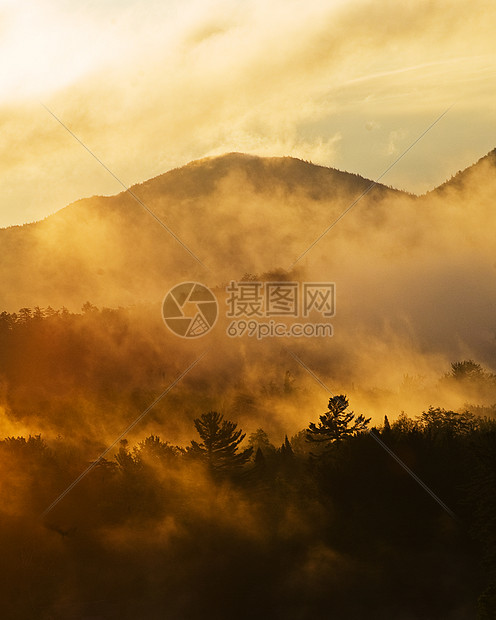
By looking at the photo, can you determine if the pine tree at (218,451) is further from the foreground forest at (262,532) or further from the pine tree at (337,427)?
the pine tree at (337,427)

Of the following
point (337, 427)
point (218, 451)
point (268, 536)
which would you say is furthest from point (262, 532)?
point (337, 427)

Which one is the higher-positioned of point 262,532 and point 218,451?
point 218,451

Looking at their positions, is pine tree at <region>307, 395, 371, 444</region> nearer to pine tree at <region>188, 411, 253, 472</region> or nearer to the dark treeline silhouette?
the dark treeline silhouette

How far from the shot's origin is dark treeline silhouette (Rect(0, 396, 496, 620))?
66.1 metres

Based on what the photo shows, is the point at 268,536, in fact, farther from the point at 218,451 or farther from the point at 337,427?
the point at 337,427

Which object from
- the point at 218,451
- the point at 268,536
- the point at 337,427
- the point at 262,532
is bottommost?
the point at 268,536

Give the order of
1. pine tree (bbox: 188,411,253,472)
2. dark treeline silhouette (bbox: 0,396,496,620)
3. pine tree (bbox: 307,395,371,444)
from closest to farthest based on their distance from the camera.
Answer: dark treeline silhouette (bbox: 0,396,496,620)
pine tree (bbox: 188,411,253,472)
pine tree (bbox: 307,395,371,444)

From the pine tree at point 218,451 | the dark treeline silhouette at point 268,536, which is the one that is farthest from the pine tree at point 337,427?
the pine tree at point 218,451

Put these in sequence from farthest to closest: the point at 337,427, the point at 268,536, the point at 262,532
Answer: the point at 337,427, the point at 262,532, the point at 268,536

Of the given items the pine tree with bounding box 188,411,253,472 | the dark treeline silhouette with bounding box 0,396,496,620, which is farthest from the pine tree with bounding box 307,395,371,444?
the pine tree with bounding box 188,411,253,472

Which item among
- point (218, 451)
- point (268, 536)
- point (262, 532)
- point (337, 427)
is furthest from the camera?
point (337, 427)

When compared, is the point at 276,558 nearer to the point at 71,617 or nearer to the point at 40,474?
the point at 71,617

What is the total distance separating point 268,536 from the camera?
246ft

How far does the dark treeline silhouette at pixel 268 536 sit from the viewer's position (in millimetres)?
66062
